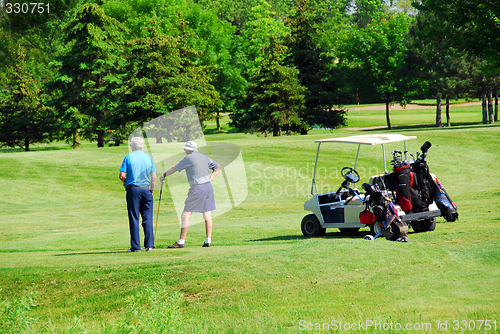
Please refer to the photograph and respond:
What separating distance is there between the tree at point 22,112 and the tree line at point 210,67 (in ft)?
0.34

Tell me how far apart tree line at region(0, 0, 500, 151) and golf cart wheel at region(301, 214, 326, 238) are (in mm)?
20233

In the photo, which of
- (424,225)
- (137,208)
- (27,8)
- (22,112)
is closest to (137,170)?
(137,208)

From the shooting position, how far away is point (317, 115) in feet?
163

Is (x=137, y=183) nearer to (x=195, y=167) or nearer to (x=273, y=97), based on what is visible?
(x=195, y=167)

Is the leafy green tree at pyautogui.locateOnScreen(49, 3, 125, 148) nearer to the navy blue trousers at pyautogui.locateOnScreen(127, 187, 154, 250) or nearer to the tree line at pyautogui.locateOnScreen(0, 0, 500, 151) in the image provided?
the tree line at pyautogui.locateOnScreen(0, 0, 500, 151)

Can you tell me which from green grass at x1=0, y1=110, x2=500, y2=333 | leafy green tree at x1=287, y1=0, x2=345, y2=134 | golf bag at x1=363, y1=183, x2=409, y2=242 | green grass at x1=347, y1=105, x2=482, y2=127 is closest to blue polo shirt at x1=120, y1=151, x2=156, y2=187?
green grass at x1=0, y1=110, x2=500, y2=333

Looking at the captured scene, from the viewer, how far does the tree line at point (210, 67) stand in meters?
38.7

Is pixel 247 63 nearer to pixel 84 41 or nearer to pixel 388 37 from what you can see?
pixel 388 37

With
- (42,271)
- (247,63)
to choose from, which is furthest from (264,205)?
(247,63)

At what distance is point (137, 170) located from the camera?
9.42 metres

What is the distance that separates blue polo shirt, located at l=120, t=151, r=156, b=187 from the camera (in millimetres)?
9422

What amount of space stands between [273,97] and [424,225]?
34.6 metres

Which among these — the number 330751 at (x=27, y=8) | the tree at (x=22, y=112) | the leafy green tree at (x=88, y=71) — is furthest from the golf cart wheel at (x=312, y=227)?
the tree at (x=22, y=112)

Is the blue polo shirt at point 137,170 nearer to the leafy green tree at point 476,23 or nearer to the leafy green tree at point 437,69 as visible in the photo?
the leafy green tree at point 476,23
